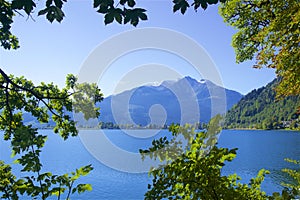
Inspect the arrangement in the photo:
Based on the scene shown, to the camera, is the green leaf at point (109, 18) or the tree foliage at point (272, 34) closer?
the green leaf at point (109, 18)

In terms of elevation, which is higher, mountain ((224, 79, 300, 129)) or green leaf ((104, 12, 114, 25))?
mountain ((224, 79, 300, 129))


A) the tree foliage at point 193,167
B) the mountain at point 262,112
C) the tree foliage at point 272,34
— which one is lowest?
the tree foliage at point 193,167

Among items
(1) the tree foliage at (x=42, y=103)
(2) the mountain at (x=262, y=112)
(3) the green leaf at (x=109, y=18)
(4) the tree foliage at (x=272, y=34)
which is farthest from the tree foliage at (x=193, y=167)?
(2) the mountain at (x=262, y=112)

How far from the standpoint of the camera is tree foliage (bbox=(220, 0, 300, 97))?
20.1ft

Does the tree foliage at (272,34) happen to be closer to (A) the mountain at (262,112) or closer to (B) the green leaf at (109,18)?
(B) the green leaf at (109,18)

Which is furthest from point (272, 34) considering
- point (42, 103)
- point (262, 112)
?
point (262, 112)

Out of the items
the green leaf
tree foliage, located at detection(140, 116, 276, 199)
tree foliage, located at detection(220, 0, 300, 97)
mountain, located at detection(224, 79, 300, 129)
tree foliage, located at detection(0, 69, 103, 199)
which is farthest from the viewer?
mountain, located at detection(224, 79, 300, 129)

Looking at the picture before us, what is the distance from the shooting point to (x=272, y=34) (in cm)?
700

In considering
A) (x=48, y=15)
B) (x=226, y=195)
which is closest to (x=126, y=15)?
(x=48, y=15)

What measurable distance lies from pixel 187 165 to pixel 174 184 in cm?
22

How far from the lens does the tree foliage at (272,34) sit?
611cm

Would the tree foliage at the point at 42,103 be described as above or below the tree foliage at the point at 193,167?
above

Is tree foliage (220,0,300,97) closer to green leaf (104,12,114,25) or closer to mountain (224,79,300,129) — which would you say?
green leaf (104,12,114,25)

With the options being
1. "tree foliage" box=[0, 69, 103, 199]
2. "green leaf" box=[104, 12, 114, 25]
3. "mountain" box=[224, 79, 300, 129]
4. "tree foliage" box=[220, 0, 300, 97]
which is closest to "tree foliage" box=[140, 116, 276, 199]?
"green leaf" box=[104, 12, 114, 25]
